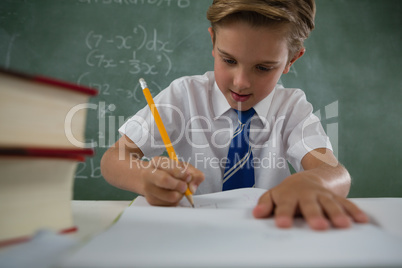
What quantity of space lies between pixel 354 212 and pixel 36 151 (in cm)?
36

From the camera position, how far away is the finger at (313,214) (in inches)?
13.3

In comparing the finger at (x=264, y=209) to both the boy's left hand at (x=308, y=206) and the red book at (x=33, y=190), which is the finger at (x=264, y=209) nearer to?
the boy's left hand at (x=308, y=206)

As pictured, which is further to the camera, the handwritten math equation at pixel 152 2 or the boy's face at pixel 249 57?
the handwritten math equation at pixel 152 2

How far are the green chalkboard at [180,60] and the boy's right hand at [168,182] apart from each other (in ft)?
4.36

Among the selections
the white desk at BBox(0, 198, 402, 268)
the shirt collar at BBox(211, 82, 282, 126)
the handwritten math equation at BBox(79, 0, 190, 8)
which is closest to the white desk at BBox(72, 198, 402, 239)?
the white desk at BBox(0, 198, 402, 268)

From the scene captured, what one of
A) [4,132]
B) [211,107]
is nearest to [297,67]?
[211,107]

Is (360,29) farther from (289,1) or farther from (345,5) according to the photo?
(289,1)

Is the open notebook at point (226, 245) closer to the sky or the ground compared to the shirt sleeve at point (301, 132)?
closer to the ground

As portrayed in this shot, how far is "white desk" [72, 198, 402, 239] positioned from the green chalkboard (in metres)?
1.36

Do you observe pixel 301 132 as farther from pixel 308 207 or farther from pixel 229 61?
pixel 308 207

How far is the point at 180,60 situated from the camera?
6.06ft

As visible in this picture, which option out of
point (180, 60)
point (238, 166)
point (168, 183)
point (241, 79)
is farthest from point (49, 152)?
point (180, 60)

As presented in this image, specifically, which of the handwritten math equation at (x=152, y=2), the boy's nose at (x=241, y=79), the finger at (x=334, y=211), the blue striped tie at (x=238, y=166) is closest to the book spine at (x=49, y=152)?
the finger at (x=334, y=211)

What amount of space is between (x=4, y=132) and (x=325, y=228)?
342mm
